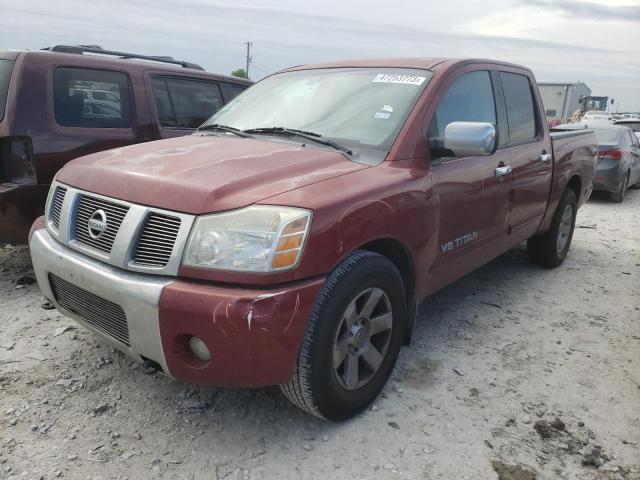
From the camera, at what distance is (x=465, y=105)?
336cm

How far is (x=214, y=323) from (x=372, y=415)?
1101 mm

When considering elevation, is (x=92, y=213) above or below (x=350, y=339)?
above

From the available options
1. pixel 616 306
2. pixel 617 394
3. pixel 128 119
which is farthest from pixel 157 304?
pixel 616 306

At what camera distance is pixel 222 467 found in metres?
2.26

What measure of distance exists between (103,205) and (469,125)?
1.85 meters

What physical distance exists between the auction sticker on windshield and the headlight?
141 centimetres

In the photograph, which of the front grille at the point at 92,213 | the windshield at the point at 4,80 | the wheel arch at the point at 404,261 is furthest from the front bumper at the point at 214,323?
the windshield at the point at 4,80

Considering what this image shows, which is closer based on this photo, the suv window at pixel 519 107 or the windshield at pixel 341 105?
the windshield at pixel 341 105

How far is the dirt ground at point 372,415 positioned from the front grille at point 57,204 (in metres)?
0.86

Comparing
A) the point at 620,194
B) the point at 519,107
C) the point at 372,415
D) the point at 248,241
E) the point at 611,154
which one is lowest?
the point at 620,194

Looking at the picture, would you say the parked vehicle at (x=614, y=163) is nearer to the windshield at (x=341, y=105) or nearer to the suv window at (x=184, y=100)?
the suv window at (x=184, y=100)

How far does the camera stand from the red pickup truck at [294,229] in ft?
6.79

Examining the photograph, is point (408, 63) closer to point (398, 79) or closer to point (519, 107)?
point (398, 79)

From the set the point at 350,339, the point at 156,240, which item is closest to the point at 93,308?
the point at 156,240
